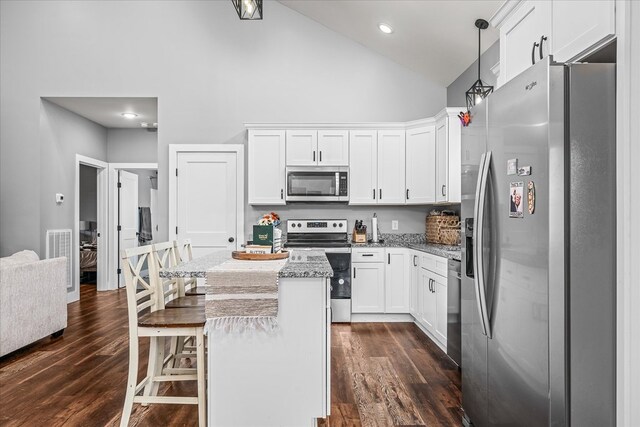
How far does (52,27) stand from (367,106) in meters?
3.99

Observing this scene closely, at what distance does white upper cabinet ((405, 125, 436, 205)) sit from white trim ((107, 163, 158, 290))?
162 inches

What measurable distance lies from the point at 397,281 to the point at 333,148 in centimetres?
166

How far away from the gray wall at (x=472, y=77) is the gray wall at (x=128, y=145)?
4.82 metres

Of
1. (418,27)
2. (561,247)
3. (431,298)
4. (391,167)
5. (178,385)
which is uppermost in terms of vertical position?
(418,27)

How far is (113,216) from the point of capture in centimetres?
644

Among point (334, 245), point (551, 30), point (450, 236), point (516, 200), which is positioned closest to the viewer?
point (516, 200)

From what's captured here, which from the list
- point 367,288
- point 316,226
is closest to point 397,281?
point 367,288

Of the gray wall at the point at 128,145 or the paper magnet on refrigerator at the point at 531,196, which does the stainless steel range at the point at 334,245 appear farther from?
the gray wall at the point at 128,145

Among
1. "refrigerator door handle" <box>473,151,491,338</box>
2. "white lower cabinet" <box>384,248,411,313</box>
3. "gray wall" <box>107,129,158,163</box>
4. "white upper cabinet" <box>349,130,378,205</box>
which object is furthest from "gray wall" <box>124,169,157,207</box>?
"refrigerator door handle" <box>473,151,491,338</box>

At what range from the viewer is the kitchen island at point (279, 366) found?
2014 mm
